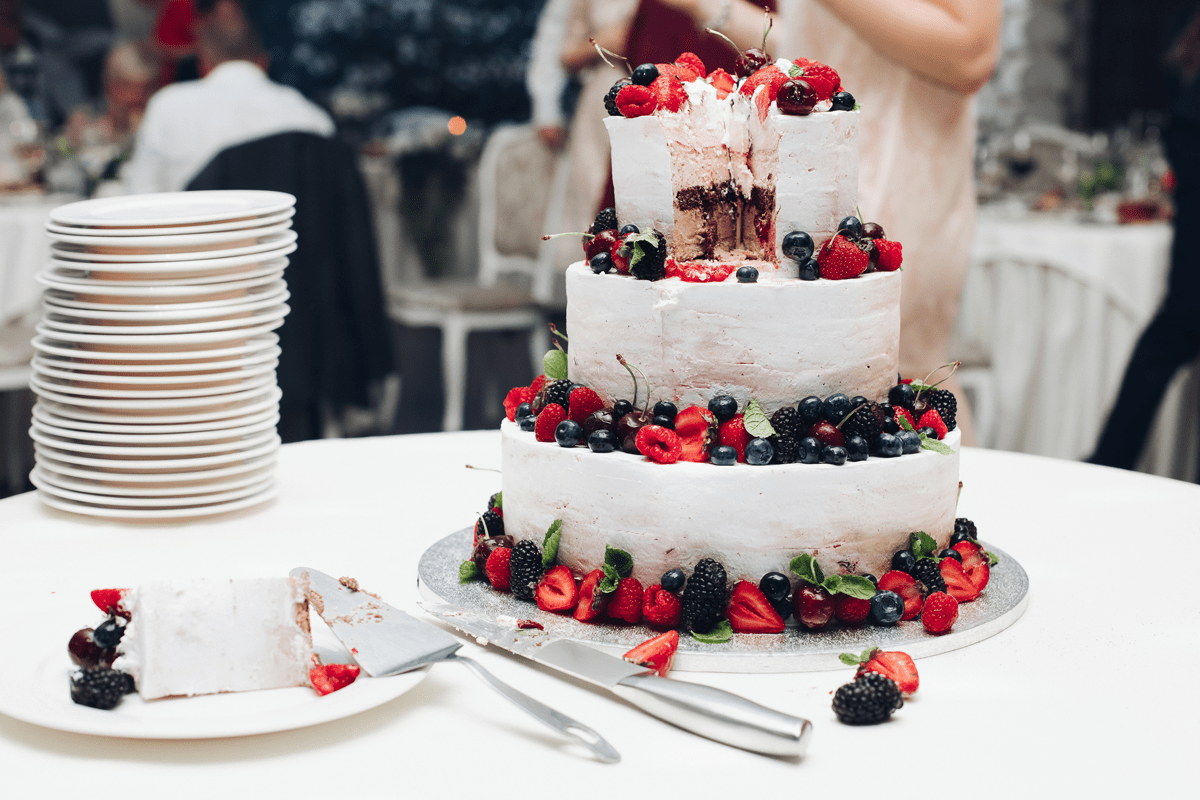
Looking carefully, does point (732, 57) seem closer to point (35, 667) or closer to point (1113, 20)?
point (35, 667)

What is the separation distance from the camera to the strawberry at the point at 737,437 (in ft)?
3.56

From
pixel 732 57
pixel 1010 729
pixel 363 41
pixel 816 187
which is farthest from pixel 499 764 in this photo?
pixel 363 41

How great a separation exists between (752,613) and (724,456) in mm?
140

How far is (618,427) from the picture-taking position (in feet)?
3.67

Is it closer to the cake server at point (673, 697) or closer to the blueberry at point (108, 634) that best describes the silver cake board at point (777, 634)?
the cake server at point (673, 697)

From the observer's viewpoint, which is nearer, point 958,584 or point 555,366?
point 958,584

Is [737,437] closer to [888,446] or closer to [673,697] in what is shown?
[888,446]

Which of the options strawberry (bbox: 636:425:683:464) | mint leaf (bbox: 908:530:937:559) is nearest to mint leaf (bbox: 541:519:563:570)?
strawberry (bbox: 636:425:683:464)

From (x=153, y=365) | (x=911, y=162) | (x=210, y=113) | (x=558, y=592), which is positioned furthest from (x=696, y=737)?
(x=210, y=113)

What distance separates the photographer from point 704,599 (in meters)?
1.03

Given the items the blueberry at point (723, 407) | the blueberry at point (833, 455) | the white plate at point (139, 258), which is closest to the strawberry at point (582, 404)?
the blueberry at point (723, 407)

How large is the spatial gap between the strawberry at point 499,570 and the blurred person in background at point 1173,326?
2490 millimetres

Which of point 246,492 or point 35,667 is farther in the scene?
point 246,492

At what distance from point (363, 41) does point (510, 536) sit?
22.9 feet
